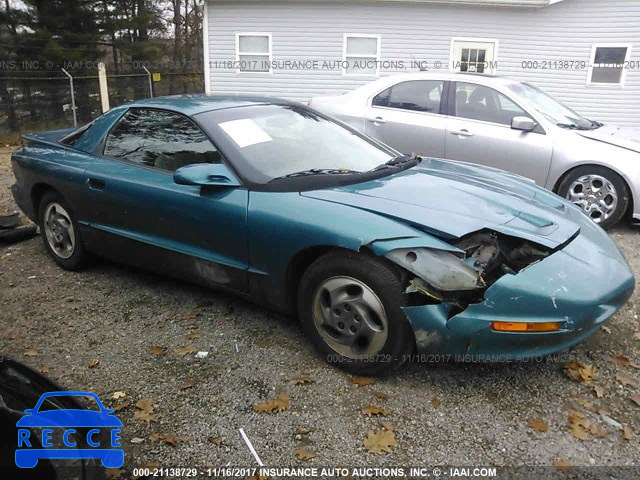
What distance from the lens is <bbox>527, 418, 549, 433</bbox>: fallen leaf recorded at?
8.18ft

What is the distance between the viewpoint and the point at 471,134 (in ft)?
19.6

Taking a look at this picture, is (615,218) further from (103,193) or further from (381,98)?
(103,193)

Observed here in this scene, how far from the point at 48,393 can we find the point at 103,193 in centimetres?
208

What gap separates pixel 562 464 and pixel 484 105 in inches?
182

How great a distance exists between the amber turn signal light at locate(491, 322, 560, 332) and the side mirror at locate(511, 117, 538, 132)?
3.69 m

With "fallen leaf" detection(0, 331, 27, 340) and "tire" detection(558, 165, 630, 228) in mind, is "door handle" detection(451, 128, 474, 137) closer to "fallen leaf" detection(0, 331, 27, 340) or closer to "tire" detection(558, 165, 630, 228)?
"tire" detection(558, 165, 630, 228)

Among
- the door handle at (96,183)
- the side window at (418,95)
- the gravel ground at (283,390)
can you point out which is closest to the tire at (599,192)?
the side window at (418,95)

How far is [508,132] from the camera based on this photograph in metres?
5.82

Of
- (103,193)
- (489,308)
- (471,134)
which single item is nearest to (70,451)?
(489,308)

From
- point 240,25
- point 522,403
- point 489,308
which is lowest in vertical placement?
point 522,403

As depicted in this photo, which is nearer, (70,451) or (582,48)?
(70,451)

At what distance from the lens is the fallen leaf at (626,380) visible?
284cm

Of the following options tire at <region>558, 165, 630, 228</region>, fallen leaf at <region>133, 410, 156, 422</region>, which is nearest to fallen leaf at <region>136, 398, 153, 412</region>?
fallen leaf at <region>133, 410, 156, 422</region>

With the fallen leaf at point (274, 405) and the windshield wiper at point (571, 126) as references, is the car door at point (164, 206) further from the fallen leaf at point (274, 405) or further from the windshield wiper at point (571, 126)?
the windshield wiper at point (571, 126)
